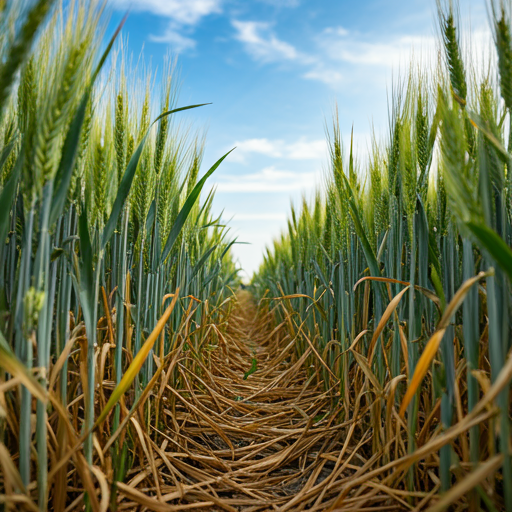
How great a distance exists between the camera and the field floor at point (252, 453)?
1021mm

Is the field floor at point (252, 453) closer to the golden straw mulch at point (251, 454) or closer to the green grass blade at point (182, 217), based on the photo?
the golden straw mulch at point (251, 454)

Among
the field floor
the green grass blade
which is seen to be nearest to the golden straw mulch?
the field floor

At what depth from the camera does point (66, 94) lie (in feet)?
2.24

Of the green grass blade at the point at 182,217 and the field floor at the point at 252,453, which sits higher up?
the green grass blade at the point at 182,217

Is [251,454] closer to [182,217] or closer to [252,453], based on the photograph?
[252,453]

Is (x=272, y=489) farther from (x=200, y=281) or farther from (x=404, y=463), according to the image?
(x=200, y=281)

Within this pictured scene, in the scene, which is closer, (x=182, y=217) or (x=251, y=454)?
(x=182, y=217)

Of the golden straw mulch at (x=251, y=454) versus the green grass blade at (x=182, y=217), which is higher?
the green grass blade at (x=182, y=217)

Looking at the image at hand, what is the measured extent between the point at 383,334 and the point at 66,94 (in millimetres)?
1062

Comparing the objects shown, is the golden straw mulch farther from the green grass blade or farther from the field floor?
the green grass blade

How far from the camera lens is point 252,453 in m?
1.32

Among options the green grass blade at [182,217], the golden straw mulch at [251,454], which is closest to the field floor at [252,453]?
the golden straw mulch at [251,454]

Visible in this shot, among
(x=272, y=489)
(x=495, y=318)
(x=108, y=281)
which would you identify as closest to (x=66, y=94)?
(x=108, y=281)

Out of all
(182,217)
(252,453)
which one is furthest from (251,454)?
(182,217)
